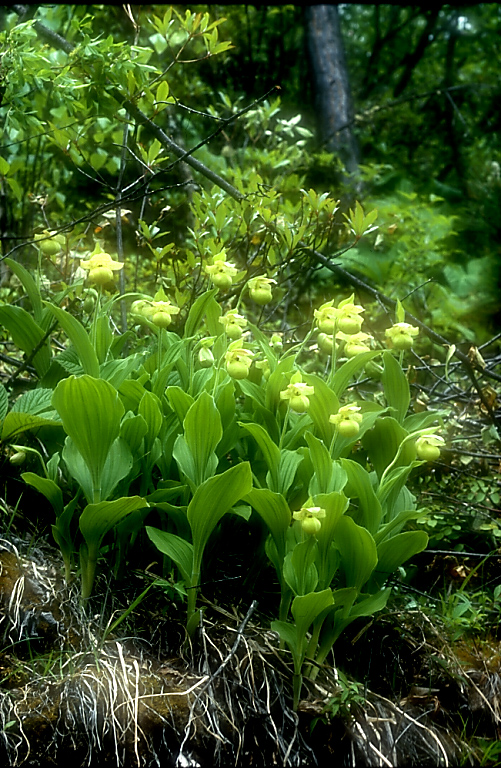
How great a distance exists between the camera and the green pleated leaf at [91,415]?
1.44 m

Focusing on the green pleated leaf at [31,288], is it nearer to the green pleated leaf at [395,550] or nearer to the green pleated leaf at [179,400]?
the green pleated leaf at [179,400]

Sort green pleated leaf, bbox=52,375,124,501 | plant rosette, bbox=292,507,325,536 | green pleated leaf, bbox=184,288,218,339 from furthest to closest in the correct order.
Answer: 1. green pleated leaf, bbox=184,288,218,339
2. green pleated leaf, bbox=52,375,124,501
3. plant rosette, bbox=292,507,325,536

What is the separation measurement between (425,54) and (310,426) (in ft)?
29.2

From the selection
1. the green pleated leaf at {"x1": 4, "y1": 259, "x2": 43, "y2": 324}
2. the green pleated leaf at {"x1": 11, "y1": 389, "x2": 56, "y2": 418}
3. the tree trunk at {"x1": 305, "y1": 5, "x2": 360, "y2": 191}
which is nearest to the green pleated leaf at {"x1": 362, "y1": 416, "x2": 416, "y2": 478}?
the green pleated leaf at {"x1": 11, "y1": 389, "x2": 56, "y2": 418}

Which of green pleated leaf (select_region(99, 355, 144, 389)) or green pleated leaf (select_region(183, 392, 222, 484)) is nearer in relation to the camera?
green pleated leaf (select_region(183, 392, 222, 484))

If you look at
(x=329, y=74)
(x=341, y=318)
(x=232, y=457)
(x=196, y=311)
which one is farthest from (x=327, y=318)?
(x=329, y=74)

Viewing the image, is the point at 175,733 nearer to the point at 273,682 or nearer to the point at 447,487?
the point at 273,682

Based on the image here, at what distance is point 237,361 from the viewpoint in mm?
1533

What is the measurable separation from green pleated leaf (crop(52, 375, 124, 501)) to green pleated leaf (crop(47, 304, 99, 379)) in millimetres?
217

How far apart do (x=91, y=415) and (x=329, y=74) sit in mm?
5601

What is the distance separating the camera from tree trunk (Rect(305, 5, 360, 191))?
5950 mm

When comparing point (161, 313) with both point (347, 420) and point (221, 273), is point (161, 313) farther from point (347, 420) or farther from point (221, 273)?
point (347, 420)

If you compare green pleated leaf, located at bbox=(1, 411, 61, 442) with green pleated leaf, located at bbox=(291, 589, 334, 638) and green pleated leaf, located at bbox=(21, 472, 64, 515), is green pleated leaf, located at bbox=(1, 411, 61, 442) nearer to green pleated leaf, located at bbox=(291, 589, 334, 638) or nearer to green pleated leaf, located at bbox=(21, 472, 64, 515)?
green pleated leaf, located at bbox=(21, 472, 64, 515)

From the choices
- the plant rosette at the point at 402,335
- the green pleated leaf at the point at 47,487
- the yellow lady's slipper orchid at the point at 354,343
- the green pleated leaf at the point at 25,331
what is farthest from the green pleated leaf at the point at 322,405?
→ the green pleated leaf at the point at 25,331
